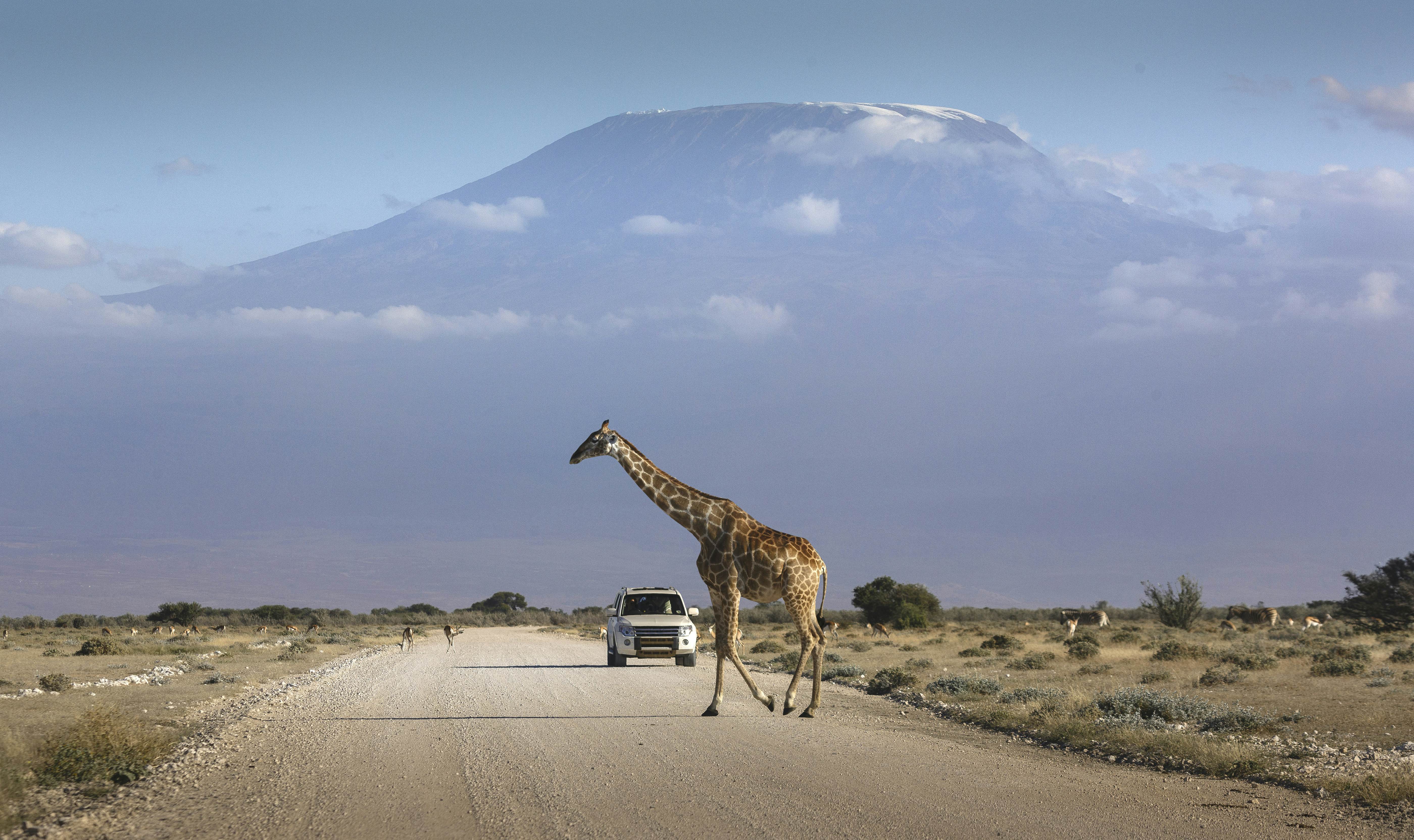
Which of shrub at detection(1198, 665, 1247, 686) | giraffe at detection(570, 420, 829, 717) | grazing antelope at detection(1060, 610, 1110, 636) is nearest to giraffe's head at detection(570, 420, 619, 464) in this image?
giraffe at detection(570, 420, 829, 717)

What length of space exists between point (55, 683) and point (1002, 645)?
105 feet

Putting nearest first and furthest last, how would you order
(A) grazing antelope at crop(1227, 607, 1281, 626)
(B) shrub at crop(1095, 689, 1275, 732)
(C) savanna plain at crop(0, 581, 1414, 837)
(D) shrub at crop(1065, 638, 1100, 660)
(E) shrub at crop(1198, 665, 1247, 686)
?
1. (C) savanna plain at crop(0, 581, 1414, 837)
2. (B) shrub at crop(1095, 689, 1275, 732)
3. (E) shrub at crop(1198, 665, 1247, 686)
4. (D) shrub at crop(1065, 638, 1100, 660)
5. (A) grazing antelope at crop(1227, 607, 1281, 626)

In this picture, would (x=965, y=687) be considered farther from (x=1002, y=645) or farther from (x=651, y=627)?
(x=1002, y=645)

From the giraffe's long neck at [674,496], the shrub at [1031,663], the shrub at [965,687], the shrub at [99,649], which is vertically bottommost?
the shrub at [99,649]

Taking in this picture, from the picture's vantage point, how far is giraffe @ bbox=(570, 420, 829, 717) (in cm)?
1650

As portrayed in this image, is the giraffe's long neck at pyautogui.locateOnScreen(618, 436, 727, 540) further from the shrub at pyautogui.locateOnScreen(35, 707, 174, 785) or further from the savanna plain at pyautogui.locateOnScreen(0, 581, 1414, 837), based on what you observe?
the shrub at pyautogui.locateOnScreen(35, 707, 174, 785)

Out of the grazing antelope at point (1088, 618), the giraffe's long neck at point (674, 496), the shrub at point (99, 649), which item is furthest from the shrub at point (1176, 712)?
the grazing antelope at point (1088, 618)

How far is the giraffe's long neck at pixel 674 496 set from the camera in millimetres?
17219

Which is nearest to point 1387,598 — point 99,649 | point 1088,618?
point 99,649

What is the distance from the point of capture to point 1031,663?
3158 cm

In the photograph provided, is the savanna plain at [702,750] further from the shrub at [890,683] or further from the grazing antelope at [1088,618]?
the grazing antelope at [1088,618]

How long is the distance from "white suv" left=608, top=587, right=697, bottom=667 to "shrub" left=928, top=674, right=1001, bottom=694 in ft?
27.0

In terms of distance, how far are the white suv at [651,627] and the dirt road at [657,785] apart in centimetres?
1016

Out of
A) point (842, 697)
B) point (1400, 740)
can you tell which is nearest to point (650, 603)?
point (842, 697)
